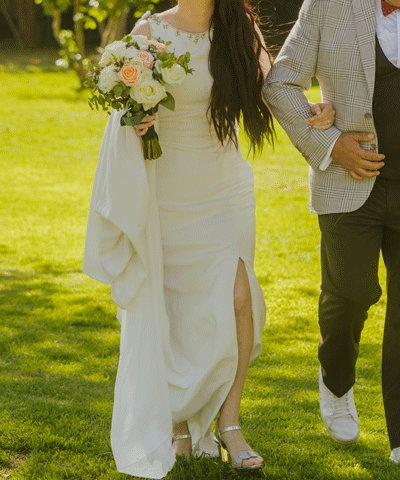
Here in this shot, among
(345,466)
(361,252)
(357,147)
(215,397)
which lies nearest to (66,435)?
(215,397)

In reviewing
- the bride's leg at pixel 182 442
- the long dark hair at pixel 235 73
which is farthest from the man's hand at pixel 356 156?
the bride's leg at pixel 182 442

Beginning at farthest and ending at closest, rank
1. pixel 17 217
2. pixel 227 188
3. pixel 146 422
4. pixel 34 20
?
pixel 34 20, pixel 17 217, pixel 227 188, pixel 146 422

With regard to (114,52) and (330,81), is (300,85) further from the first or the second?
(114,52)

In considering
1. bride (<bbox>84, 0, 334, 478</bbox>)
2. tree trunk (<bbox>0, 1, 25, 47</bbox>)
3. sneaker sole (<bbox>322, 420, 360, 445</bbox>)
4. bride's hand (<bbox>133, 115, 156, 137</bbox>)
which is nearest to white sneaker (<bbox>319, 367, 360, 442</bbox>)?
sneaker sole (<bbox>322, 420, 360, 445</bbox>)

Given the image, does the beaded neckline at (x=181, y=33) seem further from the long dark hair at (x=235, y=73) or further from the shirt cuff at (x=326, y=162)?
the shirt cuff at (x=326, y=162)

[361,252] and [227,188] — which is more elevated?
[227,188]

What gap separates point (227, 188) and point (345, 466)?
1458mm

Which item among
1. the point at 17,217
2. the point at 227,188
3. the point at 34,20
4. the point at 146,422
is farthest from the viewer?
the point at 34,20

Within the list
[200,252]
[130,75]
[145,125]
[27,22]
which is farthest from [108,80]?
[27,22]

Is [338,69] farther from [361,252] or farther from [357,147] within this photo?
[361,252]

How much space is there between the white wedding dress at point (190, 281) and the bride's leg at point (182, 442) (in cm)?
3

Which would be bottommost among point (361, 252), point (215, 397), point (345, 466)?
point (345, 466)

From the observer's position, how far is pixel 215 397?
3412mm

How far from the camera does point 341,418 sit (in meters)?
3.70
